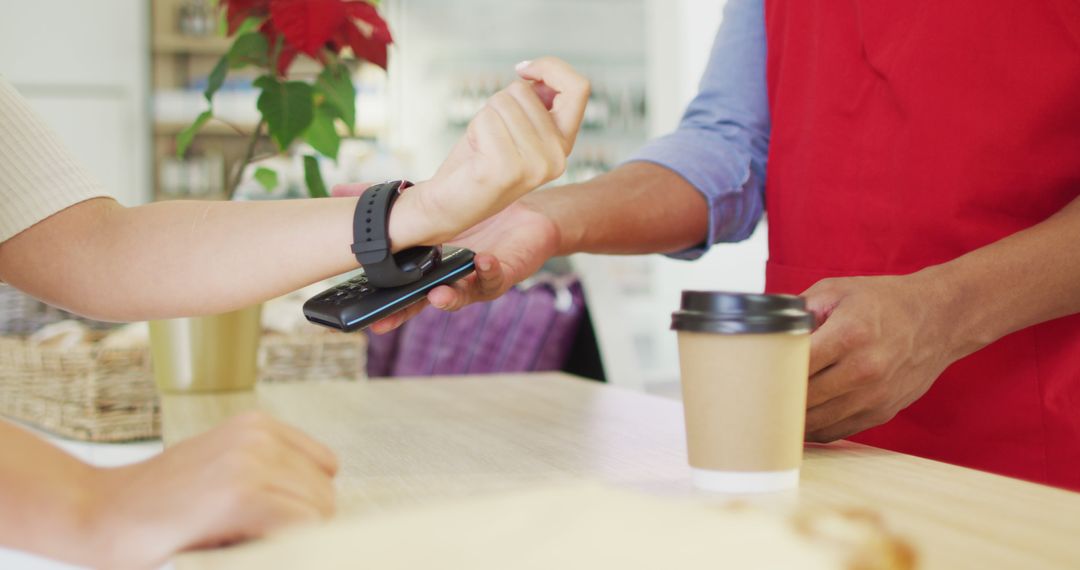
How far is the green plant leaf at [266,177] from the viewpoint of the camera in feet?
4.79

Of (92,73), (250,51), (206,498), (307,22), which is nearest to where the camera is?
(206,498)

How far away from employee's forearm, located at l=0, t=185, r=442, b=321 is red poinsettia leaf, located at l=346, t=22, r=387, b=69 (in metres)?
0.46

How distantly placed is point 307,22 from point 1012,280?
2.79 feet

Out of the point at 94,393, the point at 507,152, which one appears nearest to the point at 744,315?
the point at 507,152

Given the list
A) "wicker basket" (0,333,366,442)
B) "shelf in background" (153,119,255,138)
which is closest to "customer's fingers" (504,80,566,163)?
"wicker basket" (0,333,366,442)

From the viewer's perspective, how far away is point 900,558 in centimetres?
45

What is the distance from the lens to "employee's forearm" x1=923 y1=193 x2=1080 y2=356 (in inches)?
33.4

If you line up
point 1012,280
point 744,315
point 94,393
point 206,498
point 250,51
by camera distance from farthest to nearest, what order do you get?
point 94,393 → point 250,51 → point 1012,280 → point 744,315 → point 206,498

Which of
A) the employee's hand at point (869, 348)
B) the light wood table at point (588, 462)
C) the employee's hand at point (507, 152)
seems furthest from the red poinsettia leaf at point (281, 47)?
the employee's hand at point (869, 348)

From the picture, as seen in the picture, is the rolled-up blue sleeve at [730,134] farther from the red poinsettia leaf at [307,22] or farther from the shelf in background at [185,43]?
the shelf in background at [185,43]

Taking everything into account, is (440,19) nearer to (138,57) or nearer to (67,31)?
(138,57)

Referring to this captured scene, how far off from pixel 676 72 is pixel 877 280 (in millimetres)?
2602

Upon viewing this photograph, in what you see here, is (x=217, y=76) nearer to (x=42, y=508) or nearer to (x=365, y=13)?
(x=365, y=13)

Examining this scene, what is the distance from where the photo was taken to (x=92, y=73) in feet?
15.3
